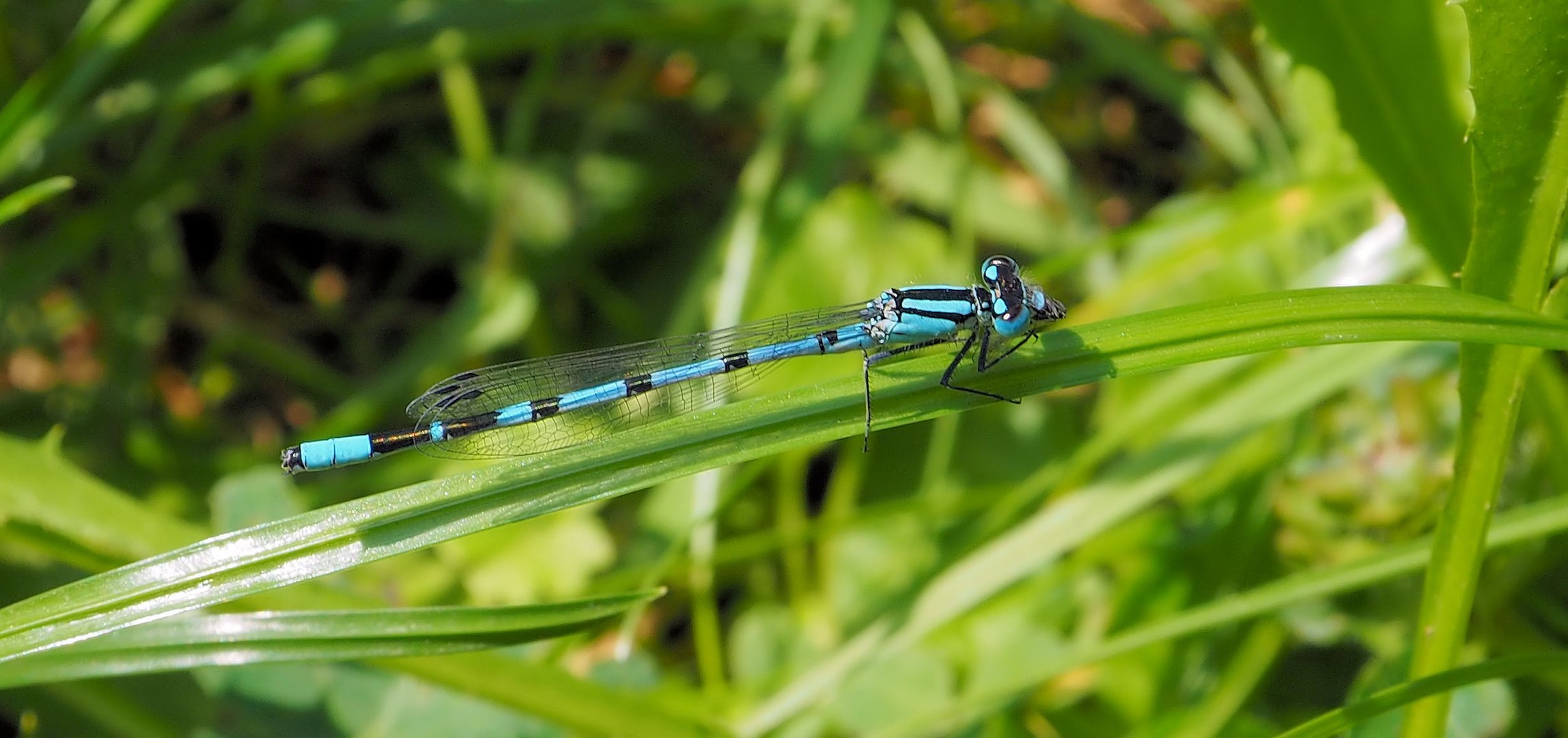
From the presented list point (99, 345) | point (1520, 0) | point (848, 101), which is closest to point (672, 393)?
point (848, 101)

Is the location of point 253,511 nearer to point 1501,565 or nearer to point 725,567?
point 725,567

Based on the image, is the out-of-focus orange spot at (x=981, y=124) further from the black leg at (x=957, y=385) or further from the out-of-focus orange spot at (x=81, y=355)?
the out-of-focus orange spot at (x=81, y=355)

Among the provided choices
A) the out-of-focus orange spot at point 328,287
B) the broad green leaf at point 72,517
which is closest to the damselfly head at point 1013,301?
the broad green leaf at point 72,517

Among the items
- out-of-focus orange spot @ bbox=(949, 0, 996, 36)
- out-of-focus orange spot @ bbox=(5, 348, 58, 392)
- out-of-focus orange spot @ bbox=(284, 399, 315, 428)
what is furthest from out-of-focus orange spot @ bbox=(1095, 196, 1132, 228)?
out-of-focus orange spot @ bbox=(5, 348, 58, 392)

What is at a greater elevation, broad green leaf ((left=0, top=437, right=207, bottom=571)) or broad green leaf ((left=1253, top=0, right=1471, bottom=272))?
broad green leaf ((left=1253, top=0, right=1471, bottom=272))

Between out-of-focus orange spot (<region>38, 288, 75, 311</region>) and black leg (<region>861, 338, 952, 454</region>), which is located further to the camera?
out-of-focus orange spot (<region>38, 288, 75, 311</region>)

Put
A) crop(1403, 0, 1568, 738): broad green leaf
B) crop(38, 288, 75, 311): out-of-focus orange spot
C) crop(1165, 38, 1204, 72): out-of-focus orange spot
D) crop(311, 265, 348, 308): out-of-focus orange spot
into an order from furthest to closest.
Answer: crop(1165, 38, 1204, 72): out-of-focus orange spot < crop(311, 265, 348, 308): out-of-focus orange spot < crop(38, 288, 75, 311): out-of-focus orange spot < crop(1403, 0, 1568, 738): broad green leaf

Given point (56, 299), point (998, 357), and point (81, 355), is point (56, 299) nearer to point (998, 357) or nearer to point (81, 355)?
point (81, 355)

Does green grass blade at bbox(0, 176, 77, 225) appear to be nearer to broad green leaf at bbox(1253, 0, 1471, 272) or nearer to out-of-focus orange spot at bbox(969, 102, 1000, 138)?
broad green leaf at bbox(1253, 0, 1471, 272)
